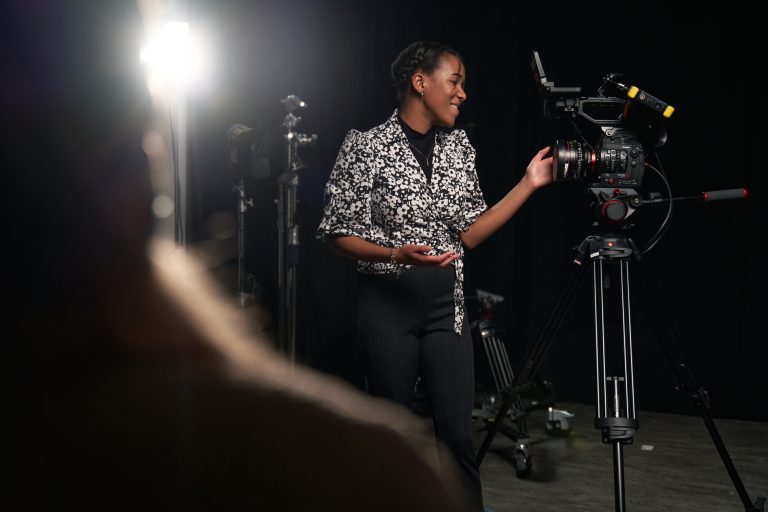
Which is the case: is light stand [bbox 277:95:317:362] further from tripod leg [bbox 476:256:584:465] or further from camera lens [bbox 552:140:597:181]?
camera lens [bbox 552:140:597:181]

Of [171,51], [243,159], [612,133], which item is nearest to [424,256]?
[612,133]

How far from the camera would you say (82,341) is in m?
0.79

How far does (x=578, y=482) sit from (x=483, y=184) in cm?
199

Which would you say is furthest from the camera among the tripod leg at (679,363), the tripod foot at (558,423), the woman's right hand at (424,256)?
the tripod foot at (558,423)

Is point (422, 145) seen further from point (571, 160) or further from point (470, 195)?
point (571, 160)

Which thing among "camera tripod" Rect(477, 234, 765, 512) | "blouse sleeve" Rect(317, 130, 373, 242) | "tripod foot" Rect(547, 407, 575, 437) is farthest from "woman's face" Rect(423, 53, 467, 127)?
"tripod foot" Rect(547, 407, 575, 437)

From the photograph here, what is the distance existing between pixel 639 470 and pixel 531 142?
6.45 feet

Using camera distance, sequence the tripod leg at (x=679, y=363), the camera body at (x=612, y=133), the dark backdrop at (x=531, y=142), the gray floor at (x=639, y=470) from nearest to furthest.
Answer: the camera body at (x=612, y=133)
the tripod leg at (x=679, y=363)
the gray floor at (x=639, y=470)
the dark backdrop at (x=531, y=142)

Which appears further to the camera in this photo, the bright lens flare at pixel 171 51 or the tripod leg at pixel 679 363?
the bright lens flare at pixel 171 51

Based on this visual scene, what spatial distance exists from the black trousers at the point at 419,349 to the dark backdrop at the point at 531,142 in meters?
1.52

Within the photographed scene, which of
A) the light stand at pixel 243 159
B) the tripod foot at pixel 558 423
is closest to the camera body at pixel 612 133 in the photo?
the tripod foot at pixel 558 423

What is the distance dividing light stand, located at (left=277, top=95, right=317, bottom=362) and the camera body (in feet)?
5.73

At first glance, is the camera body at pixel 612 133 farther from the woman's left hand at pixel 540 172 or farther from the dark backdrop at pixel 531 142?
the dark backdrop at pixel 531 142

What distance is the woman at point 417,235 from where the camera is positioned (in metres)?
1.70
